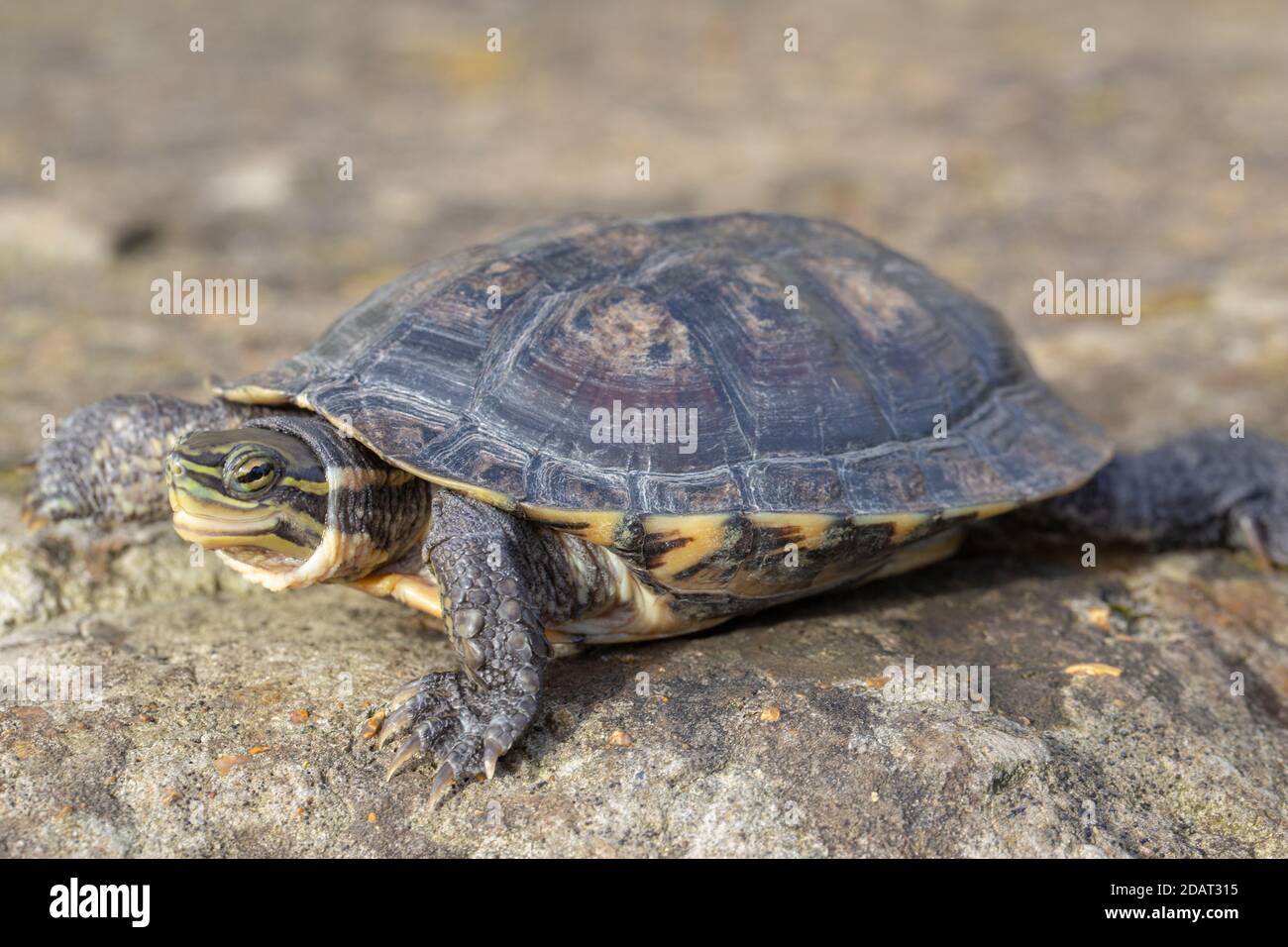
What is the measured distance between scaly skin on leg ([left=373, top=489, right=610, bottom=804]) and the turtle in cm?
1

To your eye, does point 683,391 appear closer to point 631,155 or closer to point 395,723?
point 395,723

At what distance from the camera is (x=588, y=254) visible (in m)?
4.86

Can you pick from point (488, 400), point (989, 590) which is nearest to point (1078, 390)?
point (989, 590)

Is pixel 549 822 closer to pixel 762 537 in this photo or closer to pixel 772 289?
pixel 762 537

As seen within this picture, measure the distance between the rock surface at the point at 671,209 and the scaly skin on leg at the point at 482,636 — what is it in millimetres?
135

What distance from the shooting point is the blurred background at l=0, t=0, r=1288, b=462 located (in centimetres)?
793

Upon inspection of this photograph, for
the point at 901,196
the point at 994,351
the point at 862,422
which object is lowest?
the point at 862,422

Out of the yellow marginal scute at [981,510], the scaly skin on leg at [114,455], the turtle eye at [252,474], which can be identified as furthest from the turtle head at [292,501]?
the yellow marginal scute at [981,510]

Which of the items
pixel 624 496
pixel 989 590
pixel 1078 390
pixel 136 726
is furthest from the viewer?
pixel 1078 390

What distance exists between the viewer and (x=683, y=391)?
175 inches

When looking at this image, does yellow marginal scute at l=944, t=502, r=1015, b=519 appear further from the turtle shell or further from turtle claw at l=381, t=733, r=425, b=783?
turtle claw at l=381, t=733, r=425, b=783

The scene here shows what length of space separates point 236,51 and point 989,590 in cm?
1398

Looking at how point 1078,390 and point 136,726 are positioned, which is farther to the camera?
point 1078,390

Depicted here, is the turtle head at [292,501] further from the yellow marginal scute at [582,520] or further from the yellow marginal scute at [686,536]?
the yellow marginal scute at [686,536]
